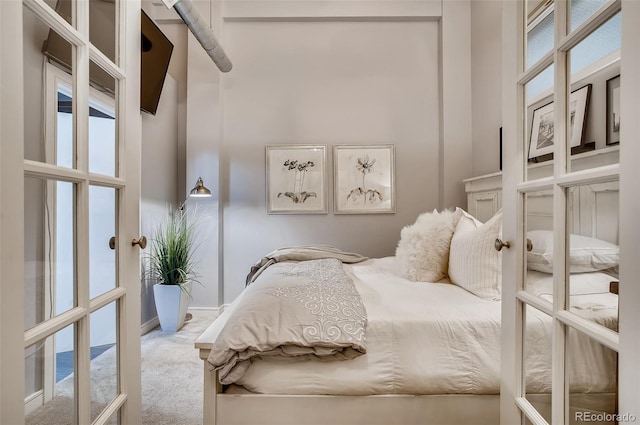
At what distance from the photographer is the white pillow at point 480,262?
1.57m

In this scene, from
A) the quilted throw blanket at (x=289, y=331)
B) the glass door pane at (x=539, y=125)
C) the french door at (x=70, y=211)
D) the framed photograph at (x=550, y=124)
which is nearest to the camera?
the french door at (x=70, y=211)

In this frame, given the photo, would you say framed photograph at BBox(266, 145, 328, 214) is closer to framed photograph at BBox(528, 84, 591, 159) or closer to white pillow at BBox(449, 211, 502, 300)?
white pillow at BBox(449, 211, 502, 300)

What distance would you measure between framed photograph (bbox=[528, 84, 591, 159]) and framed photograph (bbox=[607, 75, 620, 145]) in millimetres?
66

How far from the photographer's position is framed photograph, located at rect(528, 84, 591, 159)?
74 cm

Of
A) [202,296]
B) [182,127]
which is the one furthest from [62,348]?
[182,127]

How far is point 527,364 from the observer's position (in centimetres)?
95

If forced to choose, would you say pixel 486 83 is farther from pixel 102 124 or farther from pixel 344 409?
pixel 102 124

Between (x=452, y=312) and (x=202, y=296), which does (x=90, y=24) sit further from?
(x=202, y=296)

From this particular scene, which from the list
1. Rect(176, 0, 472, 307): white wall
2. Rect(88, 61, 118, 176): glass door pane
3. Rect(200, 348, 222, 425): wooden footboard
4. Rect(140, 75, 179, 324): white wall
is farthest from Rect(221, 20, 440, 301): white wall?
Rect(88, 61, 118, 176): glass door pane

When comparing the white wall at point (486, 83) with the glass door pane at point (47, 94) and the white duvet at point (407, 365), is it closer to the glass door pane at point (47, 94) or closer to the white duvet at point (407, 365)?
the white duvet at point (407, 365)

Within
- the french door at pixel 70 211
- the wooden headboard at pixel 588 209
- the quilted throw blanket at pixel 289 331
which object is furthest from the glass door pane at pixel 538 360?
the french door at pixel 70 211

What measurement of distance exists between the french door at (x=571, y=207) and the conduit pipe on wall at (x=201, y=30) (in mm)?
2198

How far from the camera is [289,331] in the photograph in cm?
123

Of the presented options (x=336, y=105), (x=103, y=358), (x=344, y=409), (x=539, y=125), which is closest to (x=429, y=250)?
(x=344, y=409)
